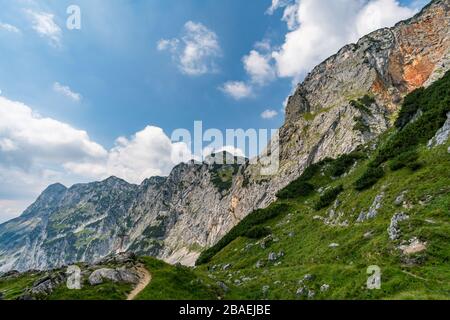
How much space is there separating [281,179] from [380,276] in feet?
429

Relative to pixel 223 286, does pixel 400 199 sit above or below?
above

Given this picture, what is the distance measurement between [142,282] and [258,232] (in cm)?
3337

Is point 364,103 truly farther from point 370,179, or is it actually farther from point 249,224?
point 370,179

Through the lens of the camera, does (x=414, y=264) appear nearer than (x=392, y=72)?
Yes

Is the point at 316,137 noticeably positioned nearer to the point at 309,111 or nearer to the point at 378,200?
the point at 309,111

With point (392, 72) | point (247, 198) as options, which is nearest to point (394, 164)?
point (392, 72)

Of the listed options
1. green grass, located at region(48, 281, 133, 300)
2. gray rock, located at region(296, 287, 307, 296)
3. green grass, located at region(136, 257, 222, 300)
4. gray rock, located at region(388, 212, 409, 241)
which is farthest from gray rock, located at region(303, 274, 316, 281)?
green grass, located at region(48, 281, 133, 300)

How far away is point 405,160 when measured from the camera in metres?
49.8

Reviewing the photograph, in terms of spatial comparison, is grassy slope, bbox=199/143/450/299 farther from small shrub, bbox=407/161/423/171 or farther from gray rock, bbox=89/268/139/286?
gray rock, bbox=89/268/139/286

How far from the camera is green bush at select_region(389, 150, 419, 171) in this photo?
4906 cm

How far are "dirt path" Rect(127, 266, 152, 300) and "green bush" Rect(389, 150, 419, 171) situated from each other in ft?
125

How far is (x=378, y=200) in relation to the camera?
45.2 m

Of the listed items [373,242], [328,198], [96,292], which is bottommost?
[96,292]

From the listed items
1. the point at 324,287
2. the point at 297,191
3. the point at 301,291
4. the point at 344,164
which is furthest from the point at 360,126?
the point at 324,287
